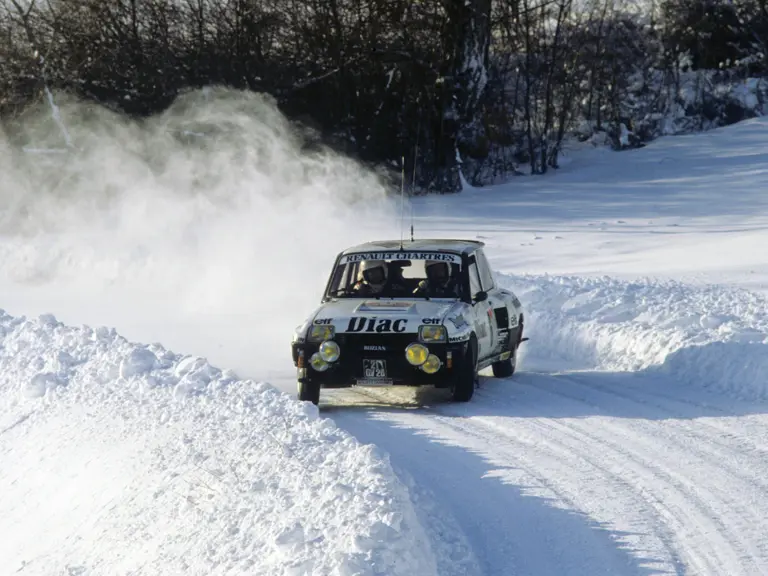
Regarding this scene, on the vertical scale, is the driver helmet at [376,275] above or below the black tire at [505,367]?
above

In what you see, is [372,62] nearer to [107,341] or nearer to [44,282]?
[44,282]

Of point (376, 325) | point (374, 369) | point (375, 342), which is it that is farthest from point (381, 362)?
point (376, 325)

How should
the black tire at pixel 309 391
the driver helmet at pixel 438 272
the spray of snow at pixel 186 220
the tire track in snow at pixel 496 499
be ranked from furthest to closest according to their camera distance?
the spray of snow at pixel 186 220 → the driver helmet at pixel 438 272 → the black tire at pixel 309 391 → the tire track in snow at pixel 496 499

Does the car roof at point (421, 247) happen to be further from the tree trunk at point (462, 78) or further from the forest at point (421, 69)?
the forest at point (421, 69)

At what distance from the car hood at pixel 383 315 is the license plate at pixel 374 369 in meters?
0.28

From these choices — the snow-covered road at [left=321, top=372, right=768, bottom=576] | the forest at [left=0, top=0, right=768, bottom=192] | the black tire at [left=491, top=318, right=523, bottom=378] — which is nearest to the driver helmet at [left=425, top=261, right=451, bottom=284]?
the snow-covered road at [left=321, top=372, right=768, bottom=576]

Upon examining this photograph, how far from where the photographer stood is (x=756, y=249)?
2266cm

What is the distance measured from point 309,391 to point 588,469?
3.42m

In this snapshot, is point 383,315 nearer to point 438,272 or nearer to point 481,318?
point 438,272

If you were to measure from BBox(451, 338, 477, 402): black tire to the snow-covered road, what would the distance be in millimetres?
139

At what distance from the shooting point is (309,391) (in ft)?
37.4

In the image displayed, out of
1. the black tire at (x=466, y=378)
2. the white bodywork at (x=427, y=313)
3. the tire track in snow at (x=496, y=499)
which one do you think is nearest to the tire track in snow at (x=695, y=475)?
the tire track in snow at (x=496, y=499)

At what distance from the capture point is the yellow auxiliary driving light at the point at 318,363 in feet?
36.8

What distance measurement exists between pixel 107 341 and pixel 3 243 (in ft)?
56.5
